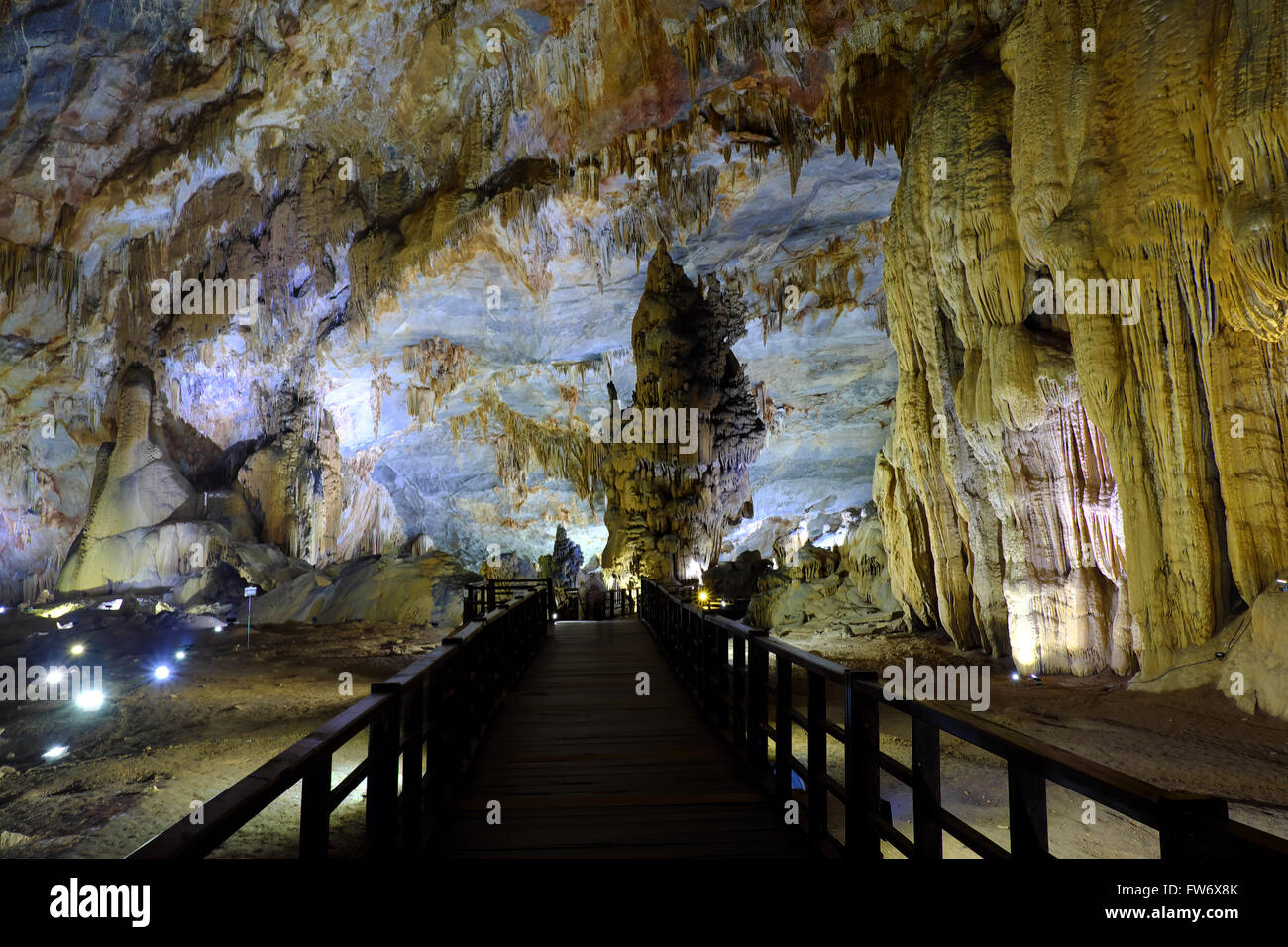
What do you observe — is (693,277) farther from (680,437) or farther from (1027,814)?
(1027,814)

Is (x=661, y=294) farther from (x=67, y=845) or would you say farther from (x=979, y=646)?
(x=67, y=845)

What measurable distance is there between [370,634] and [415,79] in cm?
1137

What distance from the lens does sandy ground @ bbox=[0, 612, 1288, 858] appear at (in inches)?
199

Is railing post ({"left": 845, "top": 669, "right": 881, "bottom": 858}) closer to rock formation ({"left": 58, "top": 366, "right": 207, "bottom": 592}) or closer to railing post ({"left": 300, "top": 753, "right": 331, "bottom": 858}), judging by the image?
railing post ({"left": 300, "top": 753, "right": 331, "bottom": 858})

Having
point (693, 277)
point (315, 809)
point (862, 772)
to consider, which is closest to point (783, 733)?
point (862, 772)

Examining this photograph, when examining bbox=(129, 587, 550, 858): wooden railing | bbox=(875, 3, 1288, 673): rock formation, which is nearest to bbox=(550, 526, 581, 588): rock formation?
bbox=(875, 3, 1288, 673): rock formation

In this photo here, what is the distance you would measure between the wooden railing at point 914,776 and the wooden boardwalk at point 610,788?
9.8 inches

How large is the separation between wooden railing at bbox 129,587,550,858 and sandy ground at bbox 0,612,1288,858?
4.31ft

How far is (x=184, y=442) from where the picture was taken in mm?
23969

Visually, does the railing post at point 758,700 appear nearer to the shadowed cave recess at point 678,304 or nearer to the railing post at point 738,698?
the railing post at point 738,698

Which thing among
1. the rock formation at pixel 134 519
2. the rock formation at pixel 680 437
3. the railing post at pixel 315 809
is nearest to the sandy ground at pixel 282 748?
the railing post at pixel 315 809

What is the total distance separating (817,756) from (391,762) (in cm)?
177

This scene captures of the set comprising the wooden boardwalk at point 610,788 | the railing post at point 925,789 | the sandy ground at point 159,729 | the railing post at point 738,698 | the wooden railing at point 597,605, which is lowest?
the wooden railing at point 597,605

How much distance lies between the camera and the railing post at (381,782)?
274 cm
